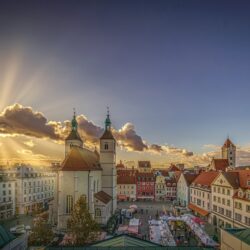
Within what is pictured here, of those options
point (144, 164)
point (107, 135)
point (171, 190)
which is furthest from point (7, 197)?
point (144, 164)

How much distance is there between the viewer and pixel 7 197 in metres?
57.0

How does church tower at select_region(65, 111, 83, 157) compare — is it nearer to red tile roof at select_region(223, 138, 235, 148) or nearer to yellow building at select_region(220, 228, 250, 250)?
yellow building at select_region(220, 228, 250, 250)

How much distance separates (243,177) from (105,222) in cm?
2399

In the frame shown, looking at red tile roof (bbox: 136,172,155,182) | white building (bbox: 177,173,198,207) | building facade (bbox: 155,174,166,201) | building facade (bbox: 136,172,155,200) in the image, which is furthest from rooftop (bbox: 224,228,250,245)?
red tile roof (bbox: 136,172,155,182)

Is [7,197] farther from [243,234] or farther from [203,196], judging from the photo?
[243,234]

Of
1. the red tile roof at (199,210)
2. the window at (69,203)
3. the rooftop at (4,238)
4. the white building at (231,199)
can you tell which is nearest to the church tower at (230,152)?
the red tile roof at (199,210)

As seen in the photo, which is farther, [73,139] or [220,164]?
[220,164]

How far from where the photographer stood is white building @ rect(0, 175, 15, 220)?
182ft

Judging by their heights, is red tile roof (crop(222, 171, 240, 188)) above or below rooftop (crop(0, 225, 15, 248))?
above

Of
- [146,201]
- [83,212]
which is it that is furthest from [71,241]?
[146,201]

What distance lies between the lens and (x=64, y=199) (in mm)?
45781

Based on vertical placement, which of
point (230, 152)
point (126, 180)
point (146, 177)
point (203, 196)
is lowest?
point (203, 196)

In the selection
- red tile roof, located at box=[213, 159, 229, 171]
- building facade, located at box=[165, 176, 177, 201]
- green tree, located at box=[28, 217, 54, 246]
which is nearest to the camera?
green tree, located at box=[28, 217, 54, 246]

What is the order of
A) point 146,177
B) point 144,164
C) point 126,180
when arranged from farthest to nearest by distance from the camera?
point 144,164
point 146,177
point 126,180
